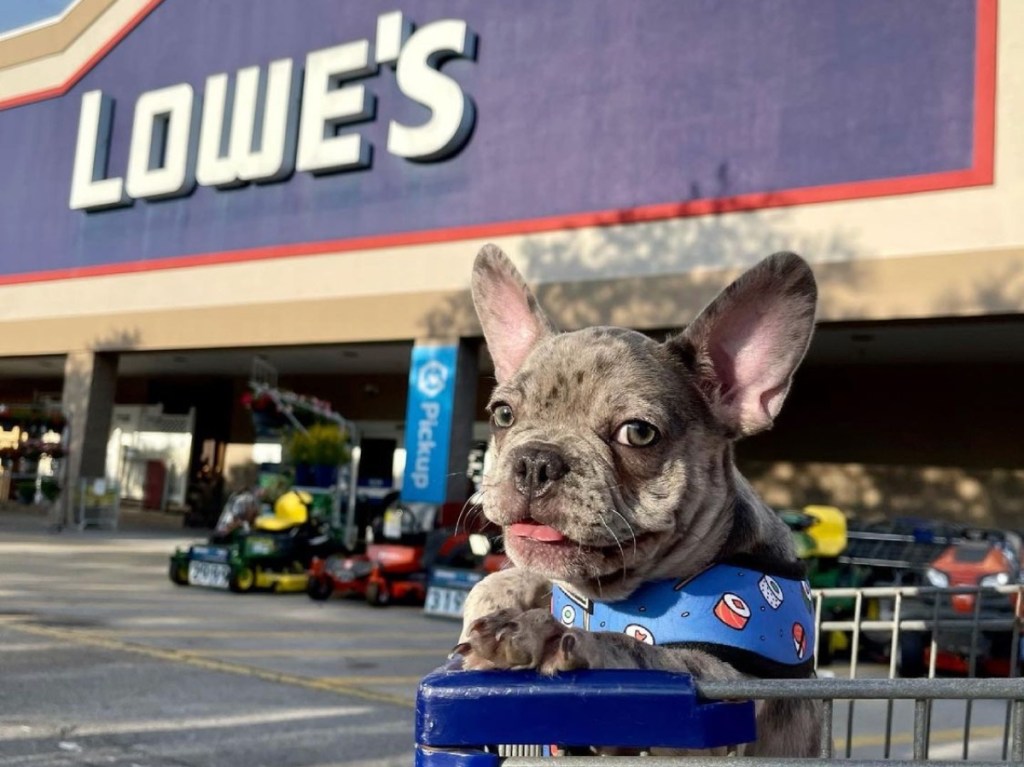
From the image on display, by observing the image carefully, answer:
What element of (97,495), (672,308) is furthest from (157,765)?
(97,495)

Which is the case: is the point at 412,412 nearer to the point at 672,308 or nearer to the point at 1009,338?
the point at 672,308

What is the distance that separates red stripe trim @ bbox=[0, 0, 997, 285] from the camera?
11359 mm

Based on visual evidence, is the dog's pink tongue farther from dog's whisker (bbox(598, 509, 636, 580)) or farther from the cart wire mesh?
the cart wire mesh

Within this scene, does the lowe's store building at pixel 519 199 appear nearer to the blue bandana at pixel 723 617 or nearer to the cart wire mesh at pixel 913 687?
the cart wire mesh at pixel 913 687

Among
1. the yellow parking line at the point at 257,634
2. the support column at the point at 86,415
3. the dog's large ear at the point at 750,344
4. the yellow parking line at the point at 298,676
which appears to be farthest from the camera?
the support column at the point at 86,415

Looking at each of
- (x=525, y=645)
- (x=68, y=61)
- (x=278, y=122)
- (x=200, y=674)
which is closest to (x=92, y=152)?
(x=68, y=61)

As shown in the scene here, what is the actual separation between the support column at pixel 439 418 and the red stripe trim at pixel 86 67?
35.3ft

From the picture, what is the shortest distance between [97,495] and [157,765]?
17.4 m

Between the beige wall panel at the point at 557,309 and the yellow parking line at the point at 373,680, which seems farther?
the beige wall panel at the point at 557,309

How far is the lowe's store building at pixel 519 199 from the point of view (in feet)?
39.0

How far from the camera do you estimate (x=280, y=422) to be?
16172 millimetres

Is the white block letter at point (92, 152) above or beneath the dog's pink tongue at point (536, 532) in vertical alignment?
above

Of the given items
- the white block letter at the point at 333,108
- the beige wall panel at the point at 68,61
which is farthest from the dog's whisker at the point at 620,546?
the beige wall panel at the point at 68,61

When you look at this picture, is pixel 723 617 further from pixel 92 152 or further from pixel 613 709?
pixel 92 152
